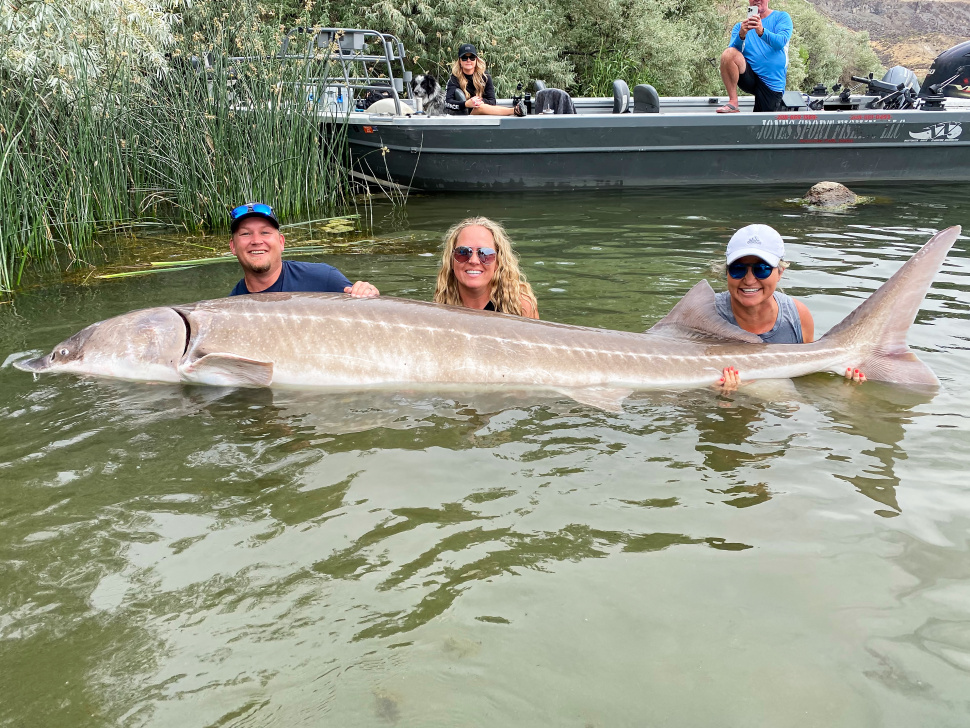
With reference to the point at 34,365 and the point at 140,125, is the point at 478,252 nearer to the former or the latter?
the point at 34,365

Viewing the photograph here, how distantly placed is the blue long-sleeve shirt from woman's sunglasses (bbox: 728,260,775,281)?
7.84 meters

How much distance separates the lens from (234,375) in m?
4.46

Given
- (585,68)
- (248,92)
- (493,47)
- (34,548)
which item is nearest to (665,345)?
(34,548)

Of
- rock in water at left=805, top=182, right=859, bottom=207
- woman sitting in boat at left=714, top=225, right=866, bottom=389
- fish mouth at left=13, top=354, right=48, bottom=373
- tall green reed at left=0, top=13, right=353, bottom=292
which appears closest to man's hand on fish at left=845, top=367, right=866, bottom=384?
woman sitting in boat at left=714, top=225, right=866, bottom=389

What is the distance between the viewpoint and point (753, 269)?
422 cm

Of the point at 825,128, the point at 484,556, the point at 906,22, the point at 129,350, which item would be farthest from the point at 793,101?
the point at 906,22

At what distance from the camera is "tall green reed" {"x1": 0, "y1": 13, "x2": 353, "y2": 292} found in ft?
23.1

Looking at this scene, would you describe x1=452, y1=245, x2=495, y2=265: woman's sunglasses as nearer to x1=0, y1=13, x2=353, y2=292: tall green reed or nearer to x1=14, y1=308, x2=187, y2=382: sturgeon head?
x1=14, y1=308, x2=187, y2=382: sturgeon head

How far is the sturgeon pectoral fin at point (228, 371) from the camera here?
14.4 feet

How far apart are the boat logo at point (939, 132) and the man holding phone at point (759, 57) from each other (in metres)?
2.18

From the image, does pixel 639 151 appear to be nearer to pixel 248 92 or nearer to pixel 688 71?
pixel 248 92

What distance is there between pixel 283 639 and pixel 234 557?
557mm

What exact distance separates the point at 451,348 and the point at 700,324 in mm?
1412

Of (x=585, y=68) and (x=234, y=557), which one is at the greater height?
(x=585, y=68)
